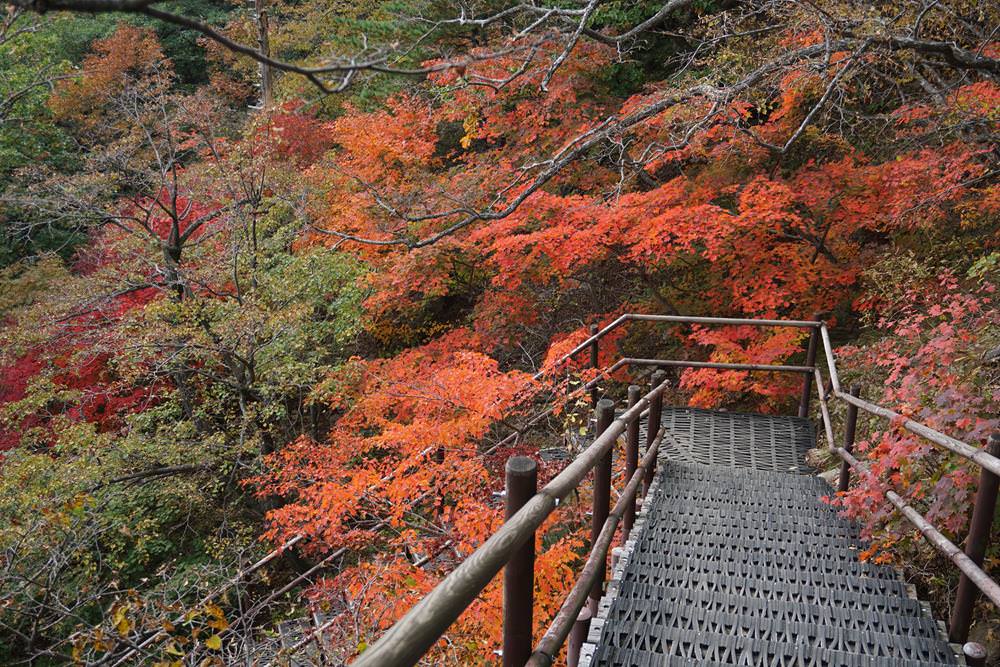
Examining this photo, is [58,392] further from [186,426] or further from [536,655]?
[536,655]

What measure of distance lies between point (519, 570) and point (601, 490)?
1.35 m

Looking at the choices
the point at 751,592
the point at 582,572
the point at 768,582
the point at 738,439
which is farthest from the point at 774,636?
the point at 738,439

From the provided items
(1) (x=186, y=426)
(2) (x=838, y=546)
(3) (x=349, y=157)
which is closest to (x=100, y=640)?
(2) (x=838, y=546)

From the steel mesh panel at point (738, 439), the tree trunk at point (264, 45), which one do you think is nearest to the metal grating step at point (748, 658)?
the steel mesh panel at point (738, 439)

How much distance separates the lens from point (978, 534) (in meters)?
2.48

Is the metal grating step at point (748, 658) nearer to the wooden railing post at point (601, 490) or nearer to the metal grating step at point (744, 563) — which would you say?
the wooden railing post at point (601, 490)

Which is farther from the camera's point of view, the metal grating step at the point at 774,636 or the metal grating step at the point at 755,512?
the metal grating step at the point at 755,512

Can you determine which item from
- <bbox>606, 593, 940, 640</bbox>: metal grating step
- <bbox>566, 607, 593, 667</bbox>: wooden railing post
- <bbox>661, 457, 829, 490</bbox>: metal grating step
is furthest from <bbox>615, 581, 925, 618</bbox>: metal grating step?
<bbox>661, 457, 829, 490</bbox>: metal grating step

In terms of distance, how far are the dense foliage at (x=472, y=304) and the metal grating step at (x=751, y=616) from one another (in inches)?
24.6

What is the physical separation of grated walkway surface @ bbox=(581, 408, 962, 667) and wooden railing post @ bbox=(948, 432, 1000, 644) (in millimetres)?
136

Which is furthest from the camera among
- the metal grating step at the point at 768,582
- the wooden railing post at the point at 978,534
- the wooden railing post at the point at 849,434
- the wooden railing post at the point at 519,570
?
the wooden railing post at the point at 849,434

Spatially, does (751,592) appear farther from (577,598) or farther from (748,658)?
(577,598)

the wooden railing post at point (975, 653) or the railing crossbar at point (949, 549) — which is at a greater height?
the railing crossbar at point (949, 549)

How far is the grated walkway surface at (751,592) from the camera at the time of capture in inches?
96.4
